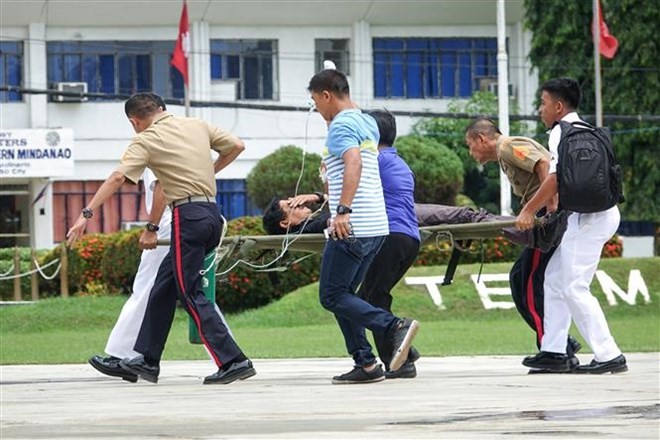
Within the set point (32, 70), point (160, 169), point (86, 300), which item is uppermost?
point (32, 70)

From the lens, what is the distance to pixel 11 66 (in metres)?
46.9

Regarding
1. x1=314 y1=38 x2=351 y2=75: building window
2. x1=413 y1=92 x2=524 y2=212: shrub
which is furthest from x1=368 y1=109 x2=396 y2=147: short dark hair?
x1=314 y1=38 x2=351 y2=75: building window

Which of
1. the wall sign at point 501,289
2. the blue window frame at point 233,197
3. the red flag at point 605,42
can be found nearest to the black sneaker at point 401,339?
the wall sign at point 501,289

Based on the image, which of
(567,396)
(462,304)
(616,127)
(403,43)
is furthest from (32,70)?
(567,396)

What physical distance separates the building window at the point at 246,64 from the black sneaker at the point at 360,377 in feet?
125

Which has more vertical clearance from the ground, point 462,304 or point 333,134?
point 333,134

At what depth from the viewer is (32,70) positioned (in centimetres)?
4666

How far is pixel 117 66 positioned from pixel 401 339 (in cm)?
3870

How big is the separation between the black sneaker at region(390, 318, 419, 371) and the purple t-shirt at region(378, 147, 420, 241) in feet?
2.73

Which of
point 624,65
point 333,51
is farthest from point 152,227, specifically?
point 333,51

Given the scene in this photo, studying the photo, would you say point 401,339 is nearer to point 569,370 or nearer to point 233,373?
point 233,373

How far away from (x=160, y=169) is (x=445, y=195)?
3184cm

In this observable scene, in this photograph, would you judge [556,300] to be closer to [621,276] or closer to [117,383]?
[117,383]

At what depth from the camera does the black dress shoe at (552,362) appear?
1077 centimetres
